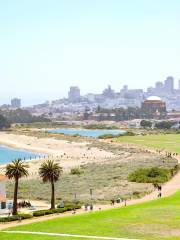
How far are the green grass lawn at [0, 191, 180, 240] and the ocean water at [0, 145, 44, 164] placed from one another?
68359mm

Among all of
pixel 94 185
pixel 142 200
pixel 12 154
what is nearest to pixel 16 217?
pixel 142 200

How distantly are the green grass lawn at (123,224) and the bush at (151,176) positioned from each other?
2305 centimetres

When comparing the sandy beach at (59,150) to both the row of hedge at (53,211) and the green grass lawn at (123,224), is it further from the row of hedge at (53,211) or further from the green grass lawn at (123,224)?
the green grass lawn at (123,224)

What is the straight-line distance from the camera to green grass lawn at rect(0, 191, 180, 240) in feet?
125

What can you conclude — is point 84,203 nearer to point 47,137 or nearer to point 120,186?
point 120,186

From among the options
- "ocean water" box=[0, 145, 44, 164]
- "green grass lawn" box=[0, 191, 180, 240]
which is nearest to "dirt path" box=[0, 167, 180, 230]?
"green grass lawn" box=[0, 191, 180, 240]

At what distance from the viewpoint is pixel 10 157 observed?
Answer: 12331cm

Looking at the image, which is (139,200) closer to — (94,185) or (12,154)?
(94,185)

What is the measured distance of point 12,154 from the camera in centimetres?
13112

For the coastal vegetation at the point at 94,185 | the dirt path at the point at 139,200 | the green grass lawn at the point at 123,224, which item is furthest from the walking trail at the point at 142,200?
the green grass lawn at the point at 123,224

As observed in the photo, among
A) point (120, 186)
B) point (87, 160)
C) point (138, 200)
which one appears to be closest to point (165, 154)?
point (87, 160)

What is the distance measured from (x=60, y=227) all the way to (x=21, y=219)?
6.83 meters

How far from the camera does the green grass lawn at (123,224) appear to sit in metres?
38.2

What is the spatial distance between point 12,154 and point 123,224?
91.6m
